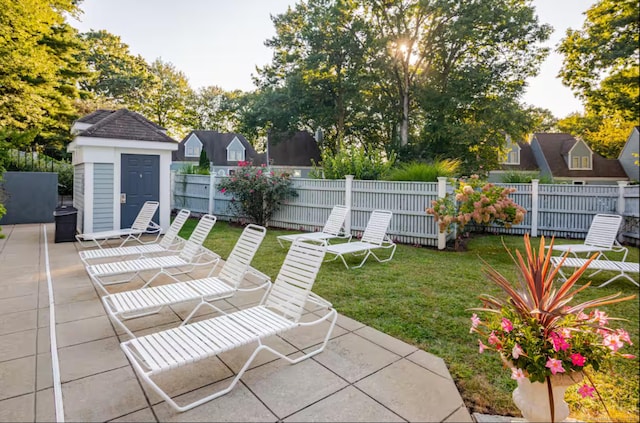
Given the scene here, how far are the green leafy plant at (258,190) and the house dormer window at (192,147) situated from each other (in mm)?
20599

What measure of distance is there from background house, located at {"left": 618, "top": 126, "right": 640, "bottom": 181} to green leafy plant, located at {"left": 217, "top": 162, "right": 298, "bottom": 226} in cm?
2444

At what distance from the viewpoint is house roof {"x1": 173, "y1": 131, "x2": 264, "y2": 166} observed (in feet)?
98.1

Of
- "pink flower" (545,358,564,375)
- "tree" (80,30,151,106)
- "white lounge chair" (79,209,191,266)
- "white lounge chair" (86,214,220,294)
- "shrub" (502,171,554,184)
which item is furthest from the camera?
"tree" (80,30,151,106)

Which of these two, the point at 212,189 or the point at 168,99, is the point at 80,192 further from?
the point at 168,99

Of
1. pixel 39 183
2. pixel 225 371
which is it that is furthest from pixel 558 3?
pixel 39 183

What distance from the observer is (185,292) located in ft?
11.6

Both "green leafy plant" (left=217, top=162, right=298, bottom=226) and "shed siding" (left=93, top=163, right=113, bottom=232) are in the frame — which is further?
"green leafy plant" (left=217, top=162, right=298, bottom=226)

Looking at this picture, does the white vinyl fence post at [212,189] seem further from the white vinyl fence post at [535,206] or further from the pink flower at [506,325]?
the pink flower at [506,325]

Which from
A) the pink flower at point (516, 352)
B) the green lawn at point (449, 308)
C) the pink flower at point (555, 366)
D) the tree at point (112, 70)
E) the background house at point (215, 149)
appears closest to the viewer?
the pink flower at point (555, 366)

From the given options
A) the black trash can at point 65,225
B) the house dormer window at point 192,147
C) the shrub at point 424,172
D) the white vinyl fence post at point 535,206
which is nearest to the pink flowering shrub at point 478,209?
the shrub at point 424,172

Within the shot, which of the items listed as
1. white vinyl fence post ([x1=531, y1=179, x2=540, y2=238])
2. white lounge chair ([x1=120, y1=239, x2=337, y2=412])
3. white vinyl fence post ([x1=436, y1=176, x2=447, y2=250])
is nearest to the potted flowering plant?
white lounge chair ([x1=120, y1=239, x2=337, y2=412])

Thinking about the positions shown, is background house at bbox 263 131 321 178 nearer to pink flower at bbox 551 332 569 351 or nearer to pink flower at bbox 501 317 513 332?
pink flower at bbox 501 317 513 332

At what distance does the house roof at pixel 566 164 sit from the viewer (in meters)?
24.1

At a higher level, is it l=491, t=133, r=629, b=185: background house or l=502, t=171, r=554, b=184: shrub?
l=491, t=133, r=629, b=185: background house
